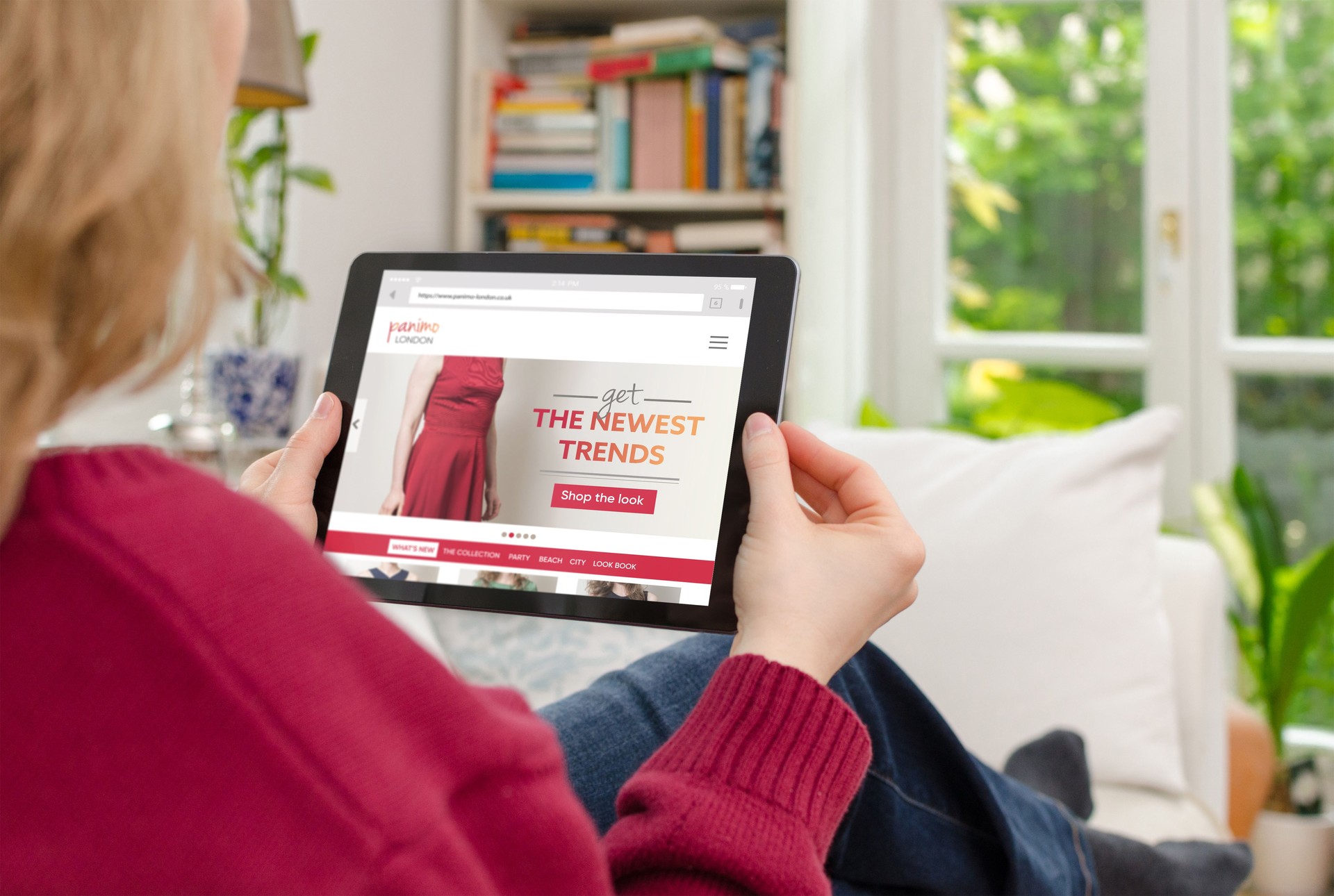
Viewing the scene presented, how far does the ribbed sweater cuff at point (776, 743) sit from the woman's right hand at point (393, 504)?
290mm

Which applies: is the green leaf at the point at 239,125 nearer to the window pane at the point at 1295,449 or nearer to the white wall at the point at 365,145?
the white wall at the point at 365,145

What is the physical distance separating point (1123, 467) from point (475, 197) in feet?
5.04

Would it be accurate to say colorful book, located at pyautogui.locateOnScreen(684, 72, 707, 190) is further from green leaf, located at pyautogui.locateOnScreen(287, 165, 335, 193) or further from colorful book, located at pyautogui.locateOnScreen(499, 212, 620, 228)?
green leaf, located at pyautogui.locateOnScreen(287, 165, 335, 193)

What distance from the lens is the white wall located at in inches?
79.1

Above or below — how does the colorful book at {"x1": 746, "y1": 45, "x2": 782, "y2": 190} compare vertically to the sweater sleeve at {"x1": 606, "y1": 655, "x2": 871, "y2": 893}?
above

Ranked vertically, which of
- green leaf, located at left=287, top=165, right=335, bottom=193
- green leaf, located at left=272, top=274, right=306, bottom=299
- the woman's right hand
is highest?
green leaf, located at left=287, top=165, right=335, bottom=193

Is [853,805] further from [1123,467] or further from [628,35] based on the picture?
[628,35]

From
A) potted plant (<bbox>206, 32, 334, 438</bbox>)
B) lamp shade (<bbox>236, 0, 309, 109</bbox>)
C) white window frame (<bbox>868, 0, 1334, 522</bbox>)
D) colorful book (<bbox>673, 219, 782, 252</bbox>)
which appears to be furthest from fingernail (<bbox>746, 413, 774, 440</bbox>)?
white window frame (<bbox>868, 0, 1334, 522</bbox>)

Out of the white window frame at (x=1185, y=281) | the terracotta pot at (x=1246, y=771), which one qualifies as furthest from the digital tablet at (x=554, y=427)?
the white window frame at (x=1185, y=281)

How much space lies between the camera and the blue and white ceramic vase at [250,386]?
153cm

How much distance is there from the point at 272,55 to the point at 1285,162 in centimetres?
201

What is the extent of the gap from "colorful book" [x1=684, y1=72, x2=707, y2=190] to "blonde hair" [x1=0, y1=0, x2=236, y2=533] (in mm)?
1981

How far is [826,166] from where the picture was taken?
2406 mm

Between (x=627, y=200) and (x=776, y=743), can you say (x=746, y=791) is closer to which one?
(x=776, y=743)
